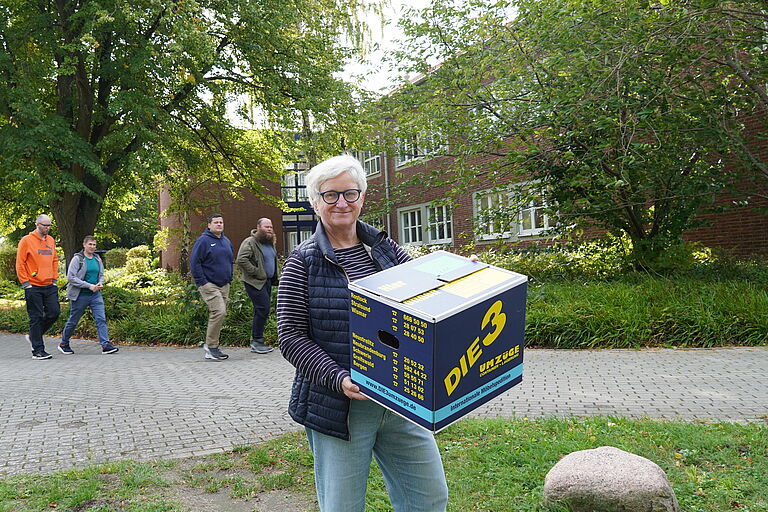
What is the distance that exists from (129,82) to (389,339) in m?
13.7

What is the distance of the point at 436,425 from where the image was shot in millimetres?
1854

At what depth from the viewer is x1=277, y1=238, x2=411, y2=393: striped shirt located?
2180 millimetres

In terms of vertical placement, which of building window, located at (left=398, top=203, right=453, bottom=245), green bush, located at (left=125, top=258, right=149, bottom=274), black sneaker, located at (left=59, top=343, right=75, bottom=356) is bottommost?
black sneaker, located at (left=59, top=343, right=75, bottom=356)

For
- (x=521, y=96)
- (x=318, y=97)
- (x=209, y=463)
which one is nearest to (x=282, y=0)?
(x=318, y=97)

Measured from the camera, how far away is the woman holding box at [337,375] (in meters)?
2.24

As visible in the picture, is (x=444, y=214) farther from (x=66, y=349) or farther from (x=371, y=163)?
(x=371, y=163)

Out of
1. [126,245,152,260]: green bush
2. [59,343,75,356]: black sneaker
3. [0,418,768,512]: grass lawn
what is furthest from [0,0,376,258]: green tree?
Answer: [126,245,152,260]: green bush

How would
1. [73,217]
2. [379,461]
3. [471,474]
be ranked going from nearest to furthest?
1. [379,461]
2. [471,474]
3. [73,217]

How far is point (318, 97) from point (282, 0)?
2.47m

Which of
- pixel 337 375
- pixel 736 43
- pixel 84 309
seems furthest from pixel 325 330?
pixel 736 43

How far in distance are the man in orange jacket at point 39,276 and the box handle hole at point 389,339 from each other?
899 cm

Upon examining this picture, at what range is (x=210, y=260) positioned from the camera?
8844mm

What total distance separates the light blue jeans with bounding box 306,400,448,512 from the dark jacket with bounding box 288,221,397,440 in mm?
71

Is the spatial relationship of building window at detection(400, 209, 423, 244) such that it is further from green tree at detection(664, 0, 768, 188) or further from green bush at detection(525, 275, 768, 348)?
green bush at detection(525, 275, 768, 348)
